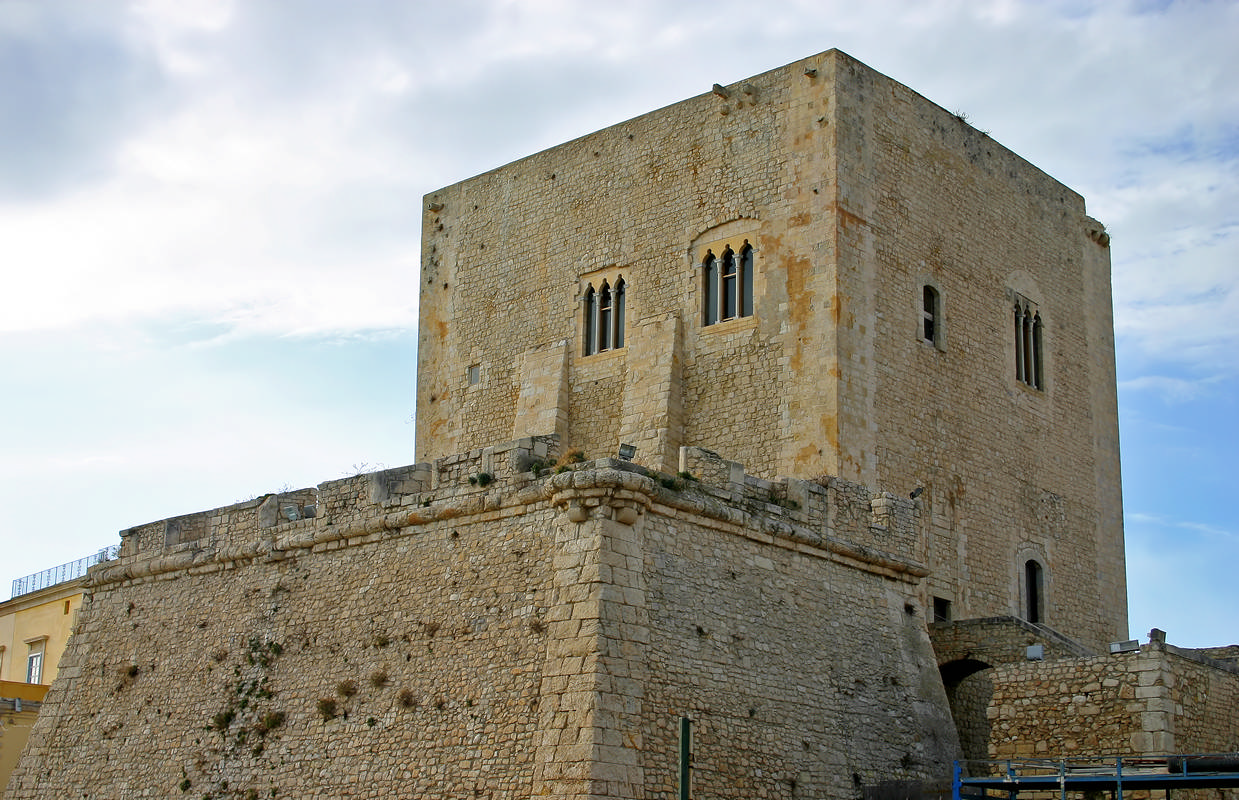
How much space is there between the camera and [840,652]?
1656 cm

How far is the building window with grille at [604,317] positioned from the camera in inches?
970

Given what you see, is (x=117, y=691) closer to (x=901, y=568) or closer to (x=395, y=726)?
(x=395, y=726)

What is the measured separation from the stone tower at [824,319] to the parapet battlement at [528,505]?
3528mm

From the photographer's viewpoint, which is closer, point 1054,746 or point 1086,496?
point 1054,746

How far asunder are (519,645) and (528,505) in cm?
145

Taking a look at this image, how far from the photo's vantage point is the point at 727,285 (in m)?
23.3

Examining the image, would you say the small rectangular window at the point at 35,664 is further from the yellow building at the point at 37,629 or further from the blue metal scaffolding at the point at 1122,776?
the blue metal scaffolding at the point at 1122,776

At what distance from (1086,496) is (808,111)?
8236 mm

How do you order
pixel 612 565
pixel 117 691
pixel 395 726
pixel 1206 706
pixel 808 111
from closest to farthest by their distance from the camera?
pixel 612 565 < pixel 395 726 < pixel 1206 706 < pixel 117 691 < pixel 808 111

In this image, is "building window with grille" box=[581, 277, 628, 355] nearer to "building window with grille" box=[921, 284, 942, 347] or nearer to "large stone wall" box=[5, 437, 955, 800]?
"building window with grille" box=[921, 284, 942, 347]

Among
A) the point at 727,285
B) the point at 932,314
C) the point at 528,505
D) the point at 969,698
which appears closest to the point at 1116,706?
the point at 969,698

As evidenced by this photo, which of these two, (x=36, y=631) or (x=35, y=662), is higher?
(x=36, y=631)

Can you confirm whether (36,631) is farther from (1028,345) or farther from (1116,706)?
(1116,706)

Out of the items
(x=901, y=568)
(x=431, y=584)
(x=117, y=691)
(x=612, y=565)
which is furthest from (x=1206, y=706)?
(x=117, y=691)
